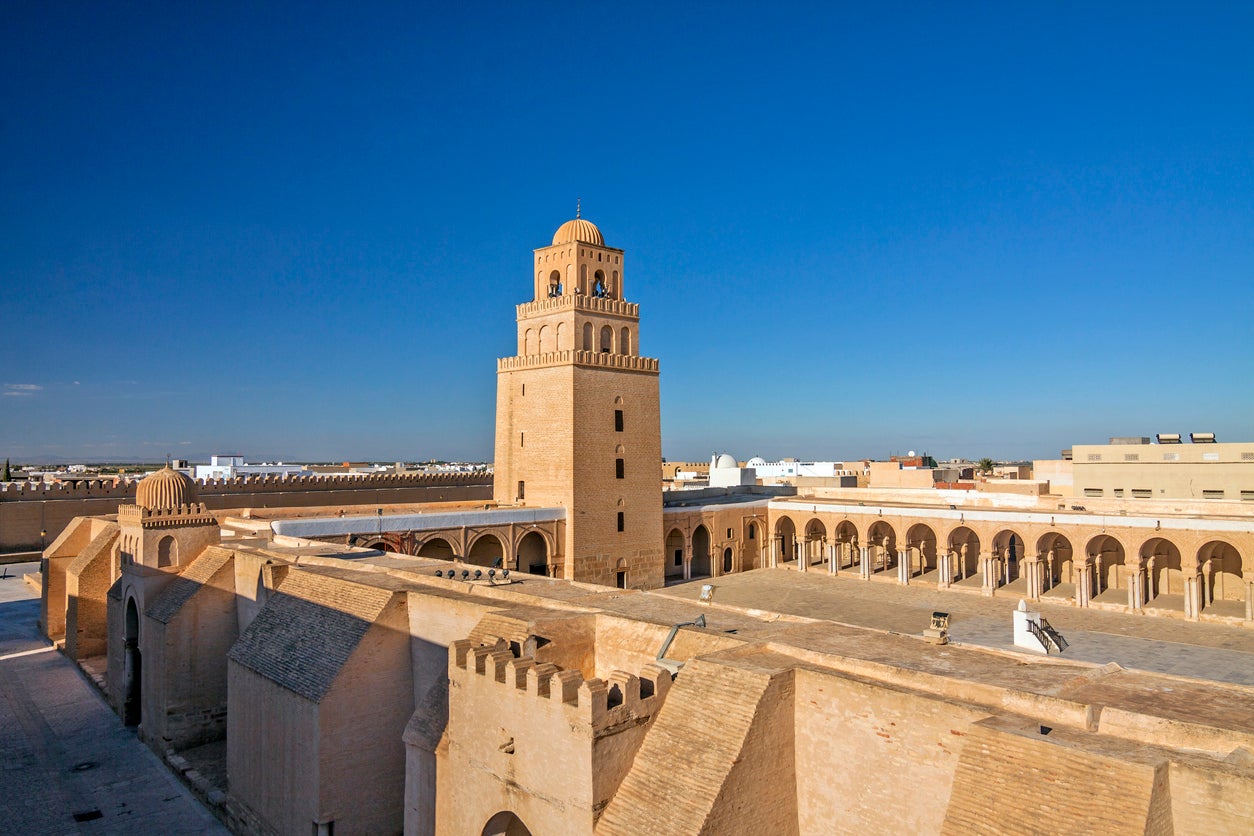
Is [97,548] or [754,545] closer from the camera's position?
[97,548]

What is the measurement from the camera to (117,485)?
3569 cm

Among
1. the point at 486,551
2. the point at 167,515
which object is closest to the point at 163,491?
the point at 167,515

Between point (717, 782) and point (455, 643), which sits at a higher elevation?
point (455, 643)

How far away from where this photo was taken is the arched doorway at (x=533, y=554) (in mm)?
25797

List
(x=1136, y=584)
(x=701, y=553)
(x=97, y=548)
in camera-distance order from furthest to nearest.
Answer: (x=701, y=553) < (x=1136, y=584) < (x=97, y=548)

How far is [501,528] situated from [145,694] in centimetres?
1000

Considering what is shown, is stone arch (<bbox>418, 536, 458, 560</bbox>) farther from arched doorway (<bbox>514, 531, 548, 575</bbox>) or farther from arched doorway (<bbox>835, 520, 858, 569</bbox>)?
arched doorway (<bbox>835, 520, 858, 569</bbox>)

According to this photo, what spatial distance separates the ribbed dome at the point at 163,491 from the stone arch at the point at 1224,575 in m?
27.5

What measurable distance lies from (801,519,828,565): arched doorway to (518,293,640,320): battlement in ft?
38.2

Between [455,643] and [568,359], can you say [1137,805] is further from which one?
[568,359]

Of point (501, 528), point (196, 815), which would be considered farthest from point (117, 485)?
point (196, 815)

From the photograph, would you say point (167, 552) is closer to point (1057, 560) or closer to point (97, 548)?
point (97, 548)

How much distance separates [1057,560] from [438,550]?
21828 mm

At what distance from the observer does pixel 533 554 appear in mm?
26125
